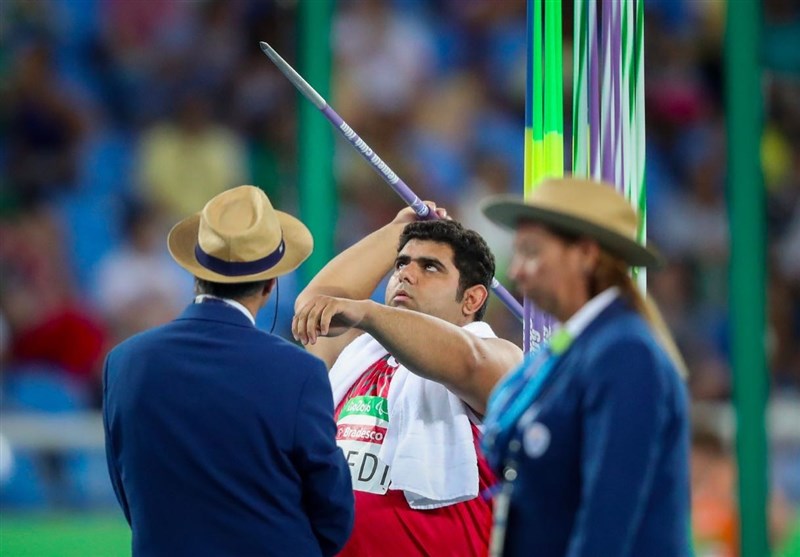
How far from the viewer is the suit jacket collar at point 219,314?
3.47 m

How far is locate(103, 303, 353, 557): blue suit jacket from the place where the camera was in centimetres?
338

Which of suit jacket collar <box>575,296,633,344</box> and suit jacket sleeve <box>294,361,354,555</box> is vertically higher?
suit jacket collar <box>575,296,633,344</box>

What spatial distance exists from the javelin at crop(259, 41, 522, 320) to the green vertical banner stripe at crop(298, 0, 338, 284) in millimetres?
921

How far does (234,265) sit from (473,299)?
1.15 meters

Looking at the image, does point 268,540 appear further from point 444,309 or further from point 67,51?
point 67,51

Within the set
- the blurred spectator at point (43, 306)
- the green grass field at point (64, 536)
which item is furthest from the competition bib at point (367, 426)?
the blurred spectator at point (43, 306)

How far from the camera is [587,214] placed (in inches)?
113

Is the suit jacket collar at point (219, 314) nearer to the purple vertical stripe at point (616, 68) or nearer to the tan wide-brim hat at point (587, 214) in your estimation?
the tan wide-brim hat at point (587, 214)

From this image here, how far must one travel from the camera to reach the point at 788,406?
292 inches

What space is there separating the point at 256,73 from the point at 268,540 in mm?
6015

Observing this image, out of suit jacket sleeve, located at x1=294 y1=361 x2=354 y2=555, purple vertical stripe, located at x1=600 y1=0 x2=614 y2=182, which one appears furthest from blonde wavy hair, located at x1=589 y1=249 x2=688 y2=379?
purple vertical stripe, located at x1=600 y1=0 x2=614 y2=182

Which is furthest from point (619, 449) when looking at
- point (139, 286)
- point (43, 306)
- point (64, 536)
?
point (43, 306)

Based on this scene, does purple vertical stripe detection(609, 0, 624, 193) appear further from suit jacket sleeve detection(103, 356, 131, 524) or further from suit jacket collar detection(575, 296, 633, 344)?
suit jacket sleeve detection(103, 356, 131, 524)

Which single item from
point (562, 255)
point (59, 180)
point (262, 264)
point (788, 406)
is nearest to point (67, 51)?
point (59, 180)
